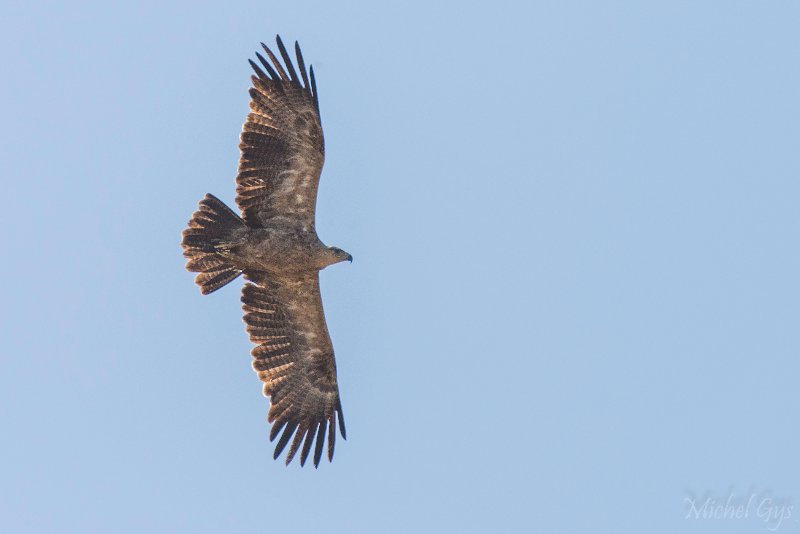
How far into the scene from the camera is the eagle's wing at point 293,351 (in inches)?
789

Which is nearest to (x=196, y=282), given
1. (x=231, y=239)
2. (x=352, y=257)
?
(x=231, y=239)

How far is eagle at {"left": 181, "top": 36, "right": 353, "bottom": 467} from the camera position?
19.3 m

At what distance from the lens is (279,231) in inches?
768

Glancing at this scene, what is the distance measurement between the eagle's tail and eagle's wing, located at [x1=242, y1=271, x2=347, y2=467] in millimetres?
672

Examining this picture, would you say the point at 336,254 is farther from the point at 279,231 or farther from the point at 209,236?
the point at 209,236

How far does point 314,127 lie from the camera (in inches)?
762

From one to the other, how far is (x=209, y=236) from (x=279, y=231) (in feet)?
2.89

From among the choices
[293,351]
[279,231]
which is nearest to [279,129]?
[279,231]

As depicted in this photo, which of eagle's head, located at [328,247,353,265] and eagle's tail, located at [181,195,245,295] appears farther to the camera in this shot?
eagle's head, located at [328,247,353,265]

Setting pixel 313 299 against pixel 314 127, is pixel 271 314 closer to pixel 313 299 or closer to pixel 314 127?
pixel 313 299

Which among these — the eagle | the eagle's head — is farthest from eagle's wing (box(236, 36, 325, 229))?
the eagle's head

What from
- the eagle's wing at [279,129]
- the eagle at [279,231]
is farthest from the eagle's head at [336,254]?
the eagle's wing at [279,129]

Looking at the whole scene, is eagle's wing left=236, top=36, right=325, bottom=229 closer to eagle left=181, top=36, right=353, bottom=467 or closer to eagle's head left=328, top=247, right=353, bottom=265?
eagle left=181, top=36, right=353, bottom=467

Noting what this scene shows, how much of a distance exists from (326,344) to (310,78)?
Result: 359cm
